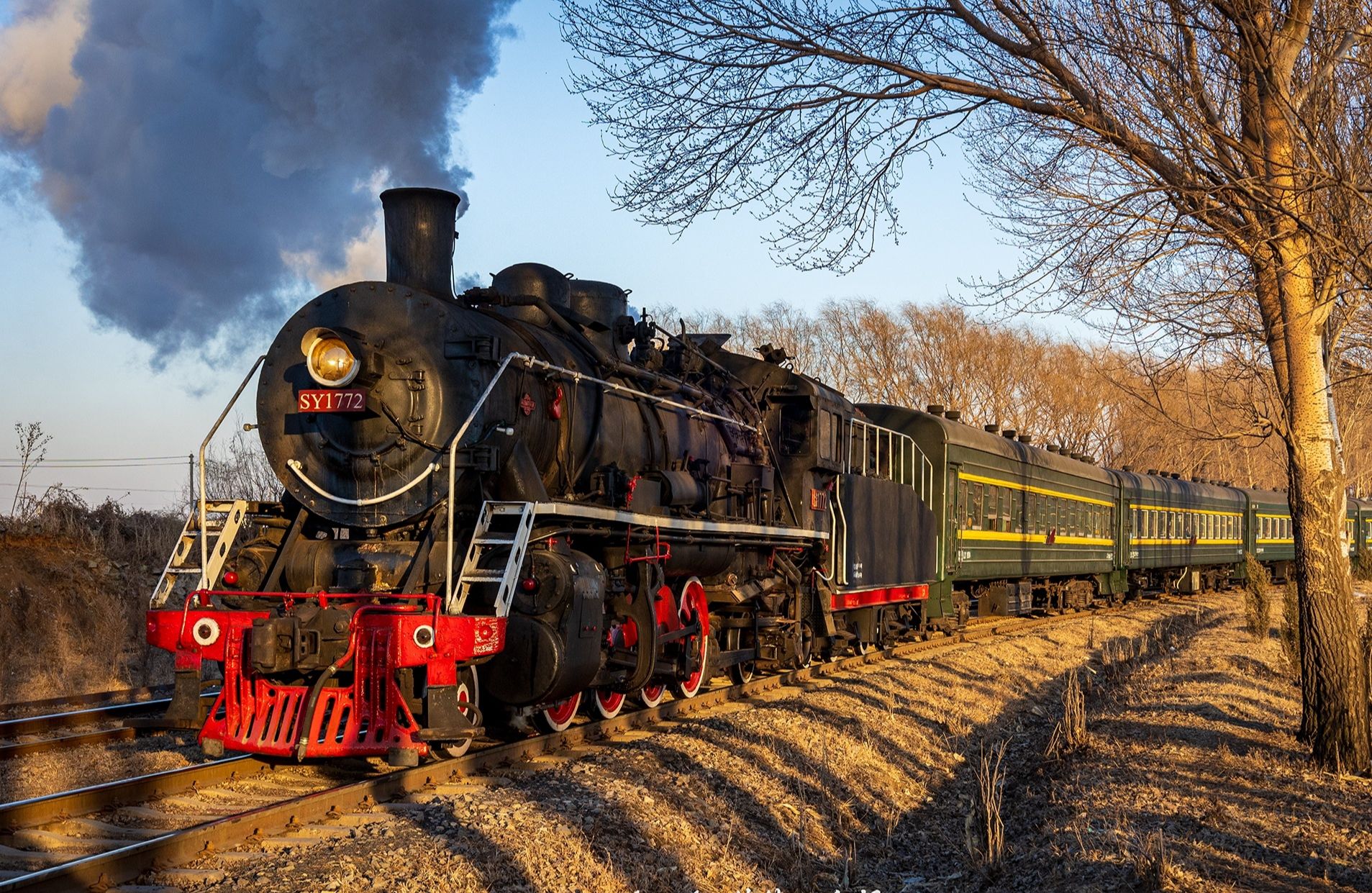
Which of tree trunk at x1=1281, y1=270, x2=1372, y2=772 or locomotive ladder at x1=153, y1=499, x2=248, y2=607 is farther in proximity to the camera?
tree trunk at x1=1281, y1=270, x2=1372, y2=772

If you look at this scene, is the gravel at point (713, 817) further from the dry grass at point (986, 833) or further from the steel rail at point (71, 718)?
the steel rail at point (71, 718)

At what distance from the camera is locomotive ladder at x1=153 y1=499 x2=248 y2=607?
27.7 feet

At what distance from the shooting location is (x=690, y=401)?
11.6 metres

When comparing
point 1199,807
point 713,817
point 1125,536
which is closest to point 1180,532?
point 1125,536

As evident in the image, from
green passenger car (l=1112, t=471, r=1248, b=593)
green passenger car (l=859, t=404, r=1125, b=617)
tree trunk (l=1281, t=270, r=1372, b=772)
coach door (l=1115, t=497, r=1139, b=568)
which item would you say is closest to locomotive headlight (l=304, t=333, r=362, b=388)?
tree trunk (l=1281, t=270, r=1372, b=772)

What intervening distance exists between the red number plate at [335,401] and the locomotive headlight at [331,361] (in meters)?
0.06

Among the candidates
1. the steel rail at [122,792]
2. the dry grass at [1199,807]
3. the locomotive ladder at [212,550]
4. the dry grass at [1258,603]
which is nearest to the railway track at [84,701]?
the locomotive ladder at [212,550]

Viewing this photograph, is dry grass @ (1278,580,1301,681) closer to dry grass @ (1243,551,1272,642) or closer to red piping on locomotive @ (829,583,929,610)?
dry grass @ (1243,551,1272,642)

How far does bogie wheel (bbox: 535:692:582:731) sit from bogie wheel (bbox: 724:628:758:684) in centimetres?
311

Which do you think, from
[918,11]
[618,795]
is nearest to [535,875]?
[618,795]

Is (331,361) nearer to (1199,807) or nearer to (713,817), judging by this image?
(713,817)

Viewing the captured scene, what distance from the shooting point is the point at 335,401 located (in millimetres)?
8414

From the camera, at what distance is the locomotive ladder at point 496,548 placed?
764 cm

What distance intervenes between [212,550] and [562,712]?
2.96 m
